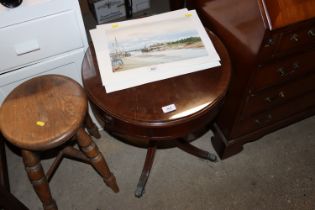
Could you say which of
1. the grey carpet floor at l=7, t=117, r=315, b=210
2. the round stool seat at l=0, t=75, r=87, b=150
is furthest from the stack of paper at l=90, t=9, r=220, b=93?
the grey carpet floor at l=7, t=117, r=315, b=210

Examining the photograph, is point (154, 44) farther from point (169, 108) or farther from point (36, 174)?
point (36, 174)

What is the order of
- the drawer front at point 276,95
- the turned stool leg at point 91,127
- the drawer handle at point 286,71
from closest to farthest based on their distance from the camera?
the drawer handle at point 286,71 → the drawer front at point 276,95 → the turned stool leg at point 91,127

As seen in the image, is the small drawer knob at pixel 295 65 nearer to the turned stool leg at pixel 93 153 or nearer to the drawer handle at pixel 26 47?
the turned stool leg at pixel 93 153

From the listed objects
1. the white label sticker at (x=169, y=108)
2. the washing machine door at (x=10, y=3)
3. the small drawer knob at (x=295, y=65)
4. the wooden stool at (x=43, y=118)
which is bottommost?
the wooden stool at (x=43, y=118)

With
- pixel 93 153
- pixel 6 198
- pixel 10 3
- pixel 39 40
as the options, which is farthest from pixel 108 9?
pixel 6 198

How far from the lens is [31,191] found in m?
1.46

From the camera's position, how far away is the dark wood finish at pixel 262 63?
0.90 m

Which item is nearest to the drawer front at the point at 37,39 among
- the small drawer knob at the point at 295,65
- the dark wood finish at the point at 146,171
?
the dark wood finish at the point at 146,171

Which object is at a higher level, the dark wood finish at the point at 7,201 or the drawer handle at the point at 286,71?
the drawer handle at the point at 286,71

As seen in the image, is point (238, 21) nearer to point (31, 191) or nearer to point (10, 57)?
point (10, 57)

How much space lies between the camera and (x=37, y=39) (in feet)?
3.53

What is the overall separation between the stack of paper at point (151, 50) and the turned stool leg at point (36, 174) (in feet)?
1.45

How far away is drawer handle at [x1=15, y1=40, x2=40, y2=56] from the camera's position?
41.6 inches

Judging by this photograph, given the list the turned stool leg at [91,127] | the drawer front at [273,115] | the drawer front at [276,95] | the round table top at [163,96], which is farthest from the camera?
the turned stool leg at [91,127]
